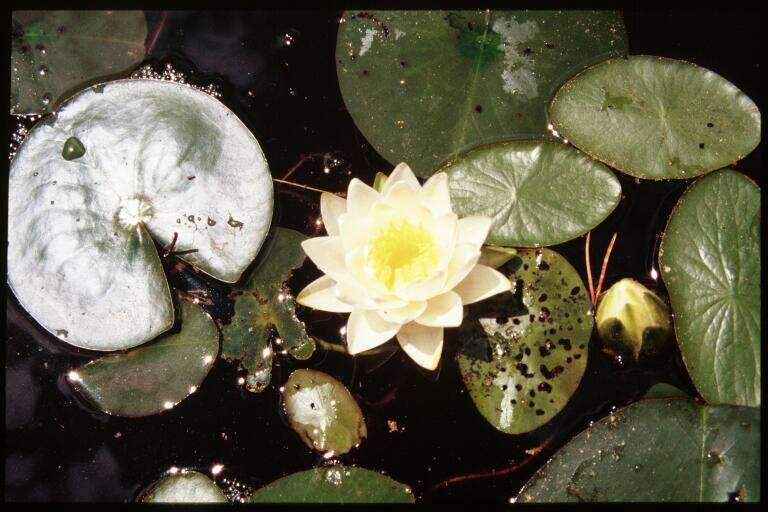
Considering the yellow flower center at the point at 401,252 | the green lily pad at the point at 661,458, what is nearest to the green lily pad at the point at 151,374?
the yellow flower center at the point at 401,252

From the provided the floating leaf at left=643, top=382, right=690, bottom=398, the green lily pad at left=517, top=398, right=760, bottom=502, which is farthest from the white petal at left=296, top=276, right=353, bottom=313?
the floating leaf at left=643, top=382, right=690, bottom=398

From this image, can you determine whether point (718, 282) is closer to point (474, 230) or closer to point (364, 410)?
point (474, 230)

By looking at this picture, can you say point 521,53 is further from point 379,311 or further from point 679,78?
point 379,311

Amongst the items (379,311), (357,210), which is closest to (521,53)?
(357,210)

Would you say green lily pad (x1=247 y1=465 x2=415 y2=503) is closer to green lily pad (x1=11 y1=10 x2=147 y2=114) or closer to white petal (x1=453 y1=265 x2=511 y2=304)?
white petal (x1=453 y1=265 x2=511 y2=304)

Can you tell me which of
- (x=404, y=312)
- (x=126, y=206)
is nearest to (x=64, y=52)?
(x=126, y=206)

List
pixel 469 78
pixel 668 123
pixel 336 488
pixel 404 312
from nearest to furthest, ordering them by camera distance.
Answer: pixel 404 312, pixel 336 488, pixel 668 123, pixel 469 78
